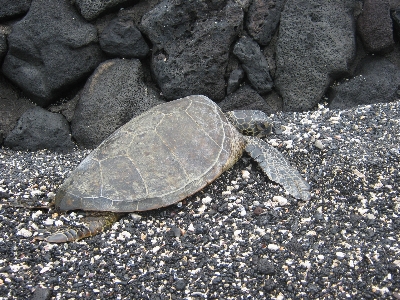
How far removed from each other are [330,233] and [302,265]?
319mm

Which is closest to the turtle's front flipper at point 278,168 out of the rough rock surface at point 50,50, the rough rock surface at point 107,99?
the rough rock surface at point 107,99

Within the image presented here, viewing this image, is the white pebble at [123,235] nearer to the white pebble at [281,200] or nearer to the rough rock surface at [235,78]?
the white pebble at [281,200]

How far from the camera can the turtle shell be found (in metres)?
2.45

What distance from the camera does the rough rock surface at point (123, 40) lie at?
11.2 feet

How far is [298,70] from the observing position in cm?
359

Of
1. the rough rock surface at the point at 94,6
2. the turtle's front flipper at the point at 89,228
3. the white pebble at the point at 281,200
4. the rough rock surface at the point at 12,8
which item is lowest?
the white pebble at the point at 281,200

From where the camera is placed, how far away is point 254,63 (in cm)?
356

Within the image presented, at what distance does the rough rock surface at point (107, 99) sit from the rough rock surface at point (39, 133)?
0.17 meters

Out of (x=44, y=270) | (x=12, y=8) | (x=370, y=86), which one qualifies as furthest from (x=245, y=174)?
(x=12, y=8)

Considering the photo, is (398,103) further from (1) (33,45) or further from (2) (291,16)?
(1) (33,45)

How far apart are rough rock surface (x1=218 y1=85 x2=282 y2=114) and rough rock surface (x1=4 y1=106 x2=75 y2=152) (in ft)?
5.02

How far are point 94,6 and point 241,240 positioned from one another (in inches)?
93.2

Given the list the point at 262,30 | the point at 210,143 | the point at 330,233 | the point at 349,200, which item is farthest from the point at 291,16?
the point at 330,233

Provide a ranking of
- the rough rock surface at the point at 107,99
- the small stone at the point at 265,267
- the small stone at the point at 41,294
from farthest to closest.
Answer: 1. the rough rock surface at the point at 107,99
2. the small stone at the point at 265,267
3. the small stone at the point at 41,294
